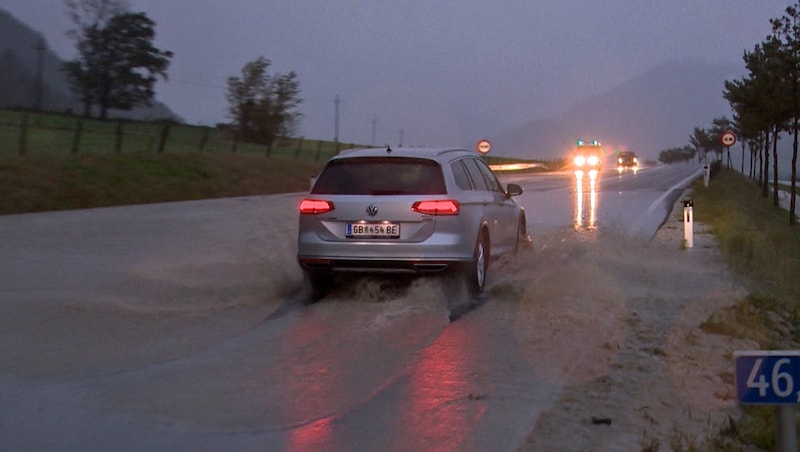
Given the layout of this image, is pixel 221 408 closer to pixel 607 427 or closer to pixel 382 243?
pixel 607 427

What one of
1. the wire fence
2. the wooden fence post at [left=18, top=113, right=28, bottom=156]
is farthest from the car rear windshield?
the wooden fence post at [left=18, top=113, right=28, bottom=156]

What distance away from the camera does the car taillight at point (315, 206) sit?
9219 mm

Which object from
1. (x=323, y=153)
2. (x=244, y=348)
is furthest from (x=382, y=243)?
(x=323, y=153)

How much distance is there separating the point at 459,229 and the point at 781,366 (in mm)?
5427

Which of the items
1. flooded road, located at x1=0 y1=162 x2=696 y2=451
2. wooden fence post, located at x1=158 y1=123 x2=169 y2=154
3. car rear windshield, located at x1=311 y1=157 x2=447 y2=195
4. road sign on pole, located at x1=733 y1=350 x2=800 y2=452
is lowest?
flooded road, located at x1=0 y1=162 x2=696 y2=451

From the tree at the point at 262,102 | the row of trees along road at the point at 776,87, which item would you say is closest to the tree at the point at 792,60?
the row of trees along road at the point at 776,87

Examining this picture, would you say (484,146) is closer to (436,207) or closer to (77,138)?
(77,138)

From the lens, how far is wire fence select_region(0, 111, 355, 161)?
99.9 ft

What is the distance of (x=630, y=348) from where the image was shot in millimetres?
7289

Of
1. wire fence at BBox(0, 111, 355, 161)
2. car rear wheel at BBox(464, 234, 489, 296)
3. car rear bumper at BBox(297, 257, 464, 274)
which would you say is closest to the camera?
car rear bumper at BBox(297, 257, 464, 274)

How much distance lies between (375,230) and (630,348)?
9.48ft

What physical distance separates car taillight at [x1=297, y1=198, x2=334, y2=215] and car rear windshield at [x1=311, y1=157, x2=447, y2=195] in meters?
0.14

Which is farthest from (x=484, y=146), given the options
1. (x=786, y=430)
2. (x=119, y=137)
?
(x=786, y=430)

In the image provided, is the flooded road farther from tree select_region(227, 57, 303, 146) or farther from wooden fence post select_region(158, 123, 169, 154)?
tree select_region(227, 57, 303, 146)
